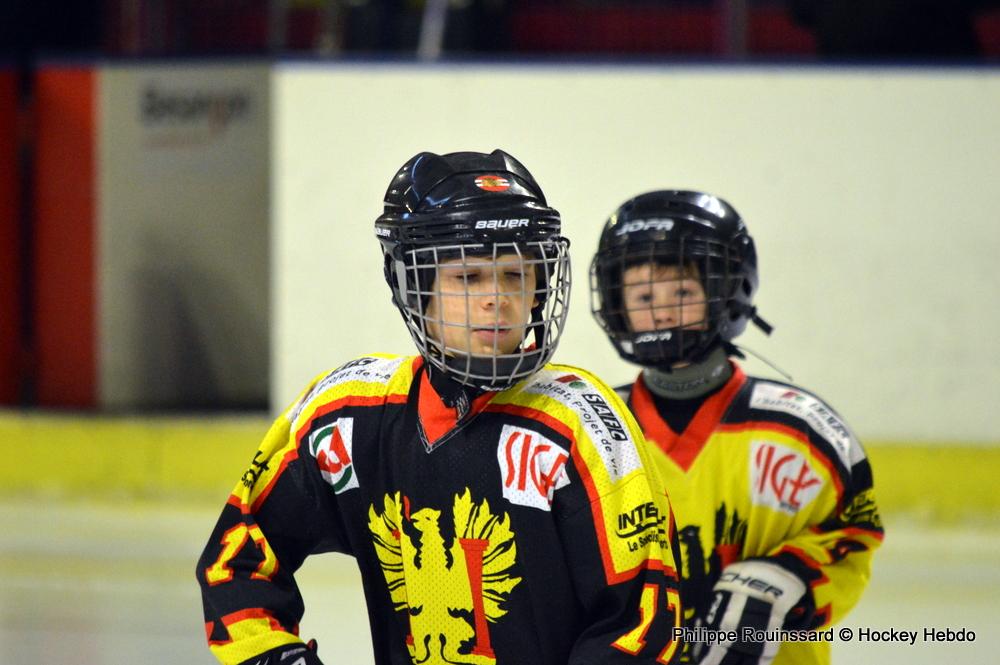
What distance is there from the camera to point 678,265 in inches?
84.8

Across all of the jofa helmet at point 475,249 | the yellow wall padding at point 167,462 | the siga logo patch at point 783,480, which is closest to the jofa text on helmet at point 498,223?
the jofa helmet at point 475,249

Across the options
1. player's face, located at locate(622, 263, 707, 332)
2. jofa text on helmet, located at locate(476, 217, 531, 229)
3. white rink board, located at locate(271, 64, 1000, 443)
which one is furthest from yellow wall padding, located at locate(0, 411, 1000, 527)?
jofa text on helmet, located at locate(476, 217, 531, 229)

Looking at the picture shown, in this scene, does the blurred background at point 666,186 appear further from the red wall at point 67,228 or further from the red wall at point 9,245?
→ the red wall at point 9,245

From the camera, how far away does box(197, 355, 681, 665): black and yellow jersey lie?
1.48m

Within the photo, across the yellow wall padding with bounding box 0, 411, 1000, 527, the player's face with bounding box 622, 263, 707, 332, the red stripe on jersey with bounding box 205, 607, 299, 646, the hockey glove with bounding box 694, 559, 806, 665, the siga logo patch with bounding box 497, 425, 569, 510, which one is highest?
A: the player's face with bounding box 622, 263, 707, 332

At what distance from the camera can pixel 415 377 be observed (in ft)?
5.42

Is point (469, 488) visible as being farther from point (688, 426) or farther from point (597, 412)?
point (688, 426)

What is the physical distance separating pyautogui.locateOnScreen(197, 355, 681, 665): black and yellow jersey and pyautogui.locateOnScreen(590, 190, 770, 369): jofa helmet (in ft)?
1.73

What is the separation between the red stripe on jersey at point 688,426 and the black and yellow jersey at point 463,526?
20.7 inches

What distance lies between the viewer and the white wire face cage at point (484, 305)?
5.02ft

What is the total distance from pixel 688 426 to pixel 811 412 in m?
0.20

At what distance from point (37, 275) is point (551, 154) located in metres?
2.58

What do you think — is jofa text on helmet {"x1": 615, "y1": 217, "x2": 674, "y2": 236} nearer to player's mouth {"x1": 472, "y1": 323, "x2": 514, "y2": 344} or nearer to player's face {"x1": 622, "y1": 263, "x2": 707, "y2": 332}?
player's face {"x1": 622, "y1": 263, "x2": 707, "y2": 332}

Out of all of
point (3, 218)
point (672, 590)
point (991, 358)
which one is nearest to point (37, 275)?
point (3, 218)
